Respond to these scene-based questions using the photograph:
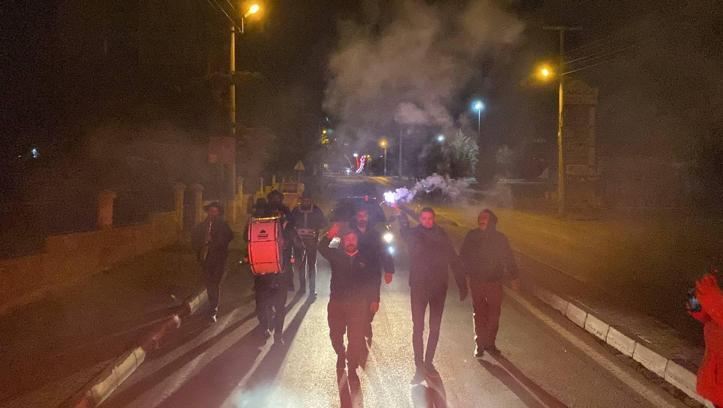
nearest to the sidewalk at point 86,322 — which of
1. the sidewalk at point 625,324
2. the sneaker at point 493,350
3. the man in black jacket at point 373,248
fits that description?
the man in black jacket at point 373,248

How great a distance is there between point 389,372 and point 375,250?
4.25ft

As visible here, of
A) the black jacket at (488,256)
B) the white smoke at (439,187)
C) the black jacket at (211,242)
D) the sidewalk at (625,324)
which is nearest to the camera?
the sidewalk at (625,324)

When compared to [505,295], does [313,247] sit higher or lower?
higher

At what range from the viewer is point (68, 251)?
32.4ft

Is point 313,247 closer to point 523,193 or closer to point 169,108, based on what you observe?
point 169,108

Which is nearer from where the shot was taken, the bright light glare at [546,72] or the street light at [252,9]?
Result: the street light at [252,9]

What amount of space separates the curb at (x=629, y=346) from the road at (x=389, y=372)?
0.19 meters

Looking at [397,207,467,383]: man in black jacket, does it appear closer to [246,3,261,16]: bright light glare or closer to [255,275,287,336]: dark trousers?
[255,275,287,336]: dark trousers

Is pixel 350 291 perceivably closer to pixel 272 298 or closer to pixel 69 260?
pixel 272 298

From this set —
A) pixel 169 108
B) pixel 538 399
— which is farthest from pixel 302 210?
pixel 169 108

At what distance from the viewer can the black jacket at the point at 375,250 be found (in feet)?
17.5

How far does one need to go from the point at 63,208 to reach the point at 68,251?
5.15ft

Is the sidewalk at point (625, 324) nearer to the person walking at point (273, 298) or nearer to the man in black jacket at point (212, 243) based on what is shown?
the person walking at point (273, 298)

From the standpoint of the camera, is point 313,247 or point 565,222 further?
point 565,222
